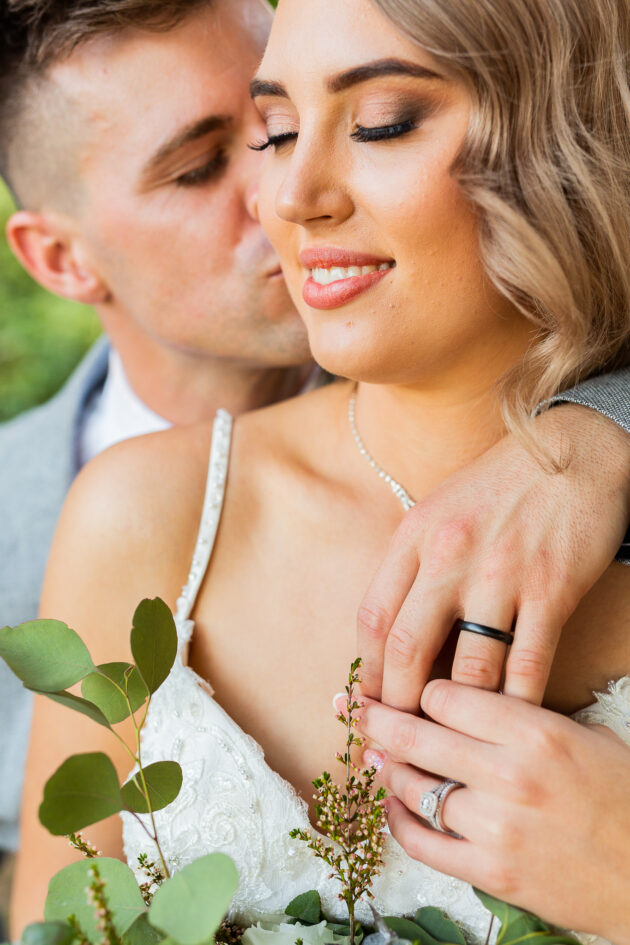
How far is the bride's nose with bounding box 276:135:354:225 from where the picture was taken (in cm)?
149

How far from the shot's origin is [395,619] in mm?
1396

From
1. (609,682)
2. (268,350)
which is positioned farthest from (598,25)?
(268,350)

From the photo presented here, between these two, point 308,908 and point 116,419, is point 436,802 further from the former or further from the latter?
point 116,419

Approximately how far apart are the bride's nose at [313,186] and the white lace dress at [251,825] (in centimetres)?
88

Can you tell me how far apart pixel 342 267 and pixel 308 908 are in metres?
1.05

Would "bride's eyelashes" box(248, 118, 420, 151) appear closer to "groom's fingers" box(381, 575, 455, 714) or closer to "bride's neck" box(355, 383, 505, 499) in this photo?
"bride's neck" box(355, 383, 505, 499)

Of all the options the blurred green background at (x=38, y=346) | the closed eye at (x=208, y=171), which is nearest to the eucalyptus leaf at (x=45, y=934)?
the closed eye at (x=208, y=171)

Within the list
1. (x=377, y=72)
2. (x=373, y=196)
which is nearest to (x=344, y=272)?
(x=373, y=196)

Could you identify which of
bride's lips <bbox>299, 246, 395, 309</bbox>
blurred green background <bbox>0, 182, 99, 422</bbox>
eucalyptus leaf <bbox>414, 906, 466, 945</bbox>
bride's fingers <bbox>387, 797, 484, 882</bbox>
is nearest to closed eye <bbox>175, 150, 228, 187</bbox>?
bride's lips <bbox>299, 246, 395, 309</bbox>

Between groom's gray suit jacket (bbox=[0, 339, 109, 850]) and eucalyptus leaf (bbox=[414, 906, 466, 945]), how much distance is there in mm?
1828

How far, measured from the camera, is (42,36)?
2.50m

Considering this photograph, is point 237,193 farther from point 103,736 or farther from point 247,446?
point 103,736

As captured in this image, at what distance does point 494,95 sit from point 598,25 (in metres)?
0.23

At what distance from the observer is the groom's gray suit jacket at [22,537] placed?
290cm
